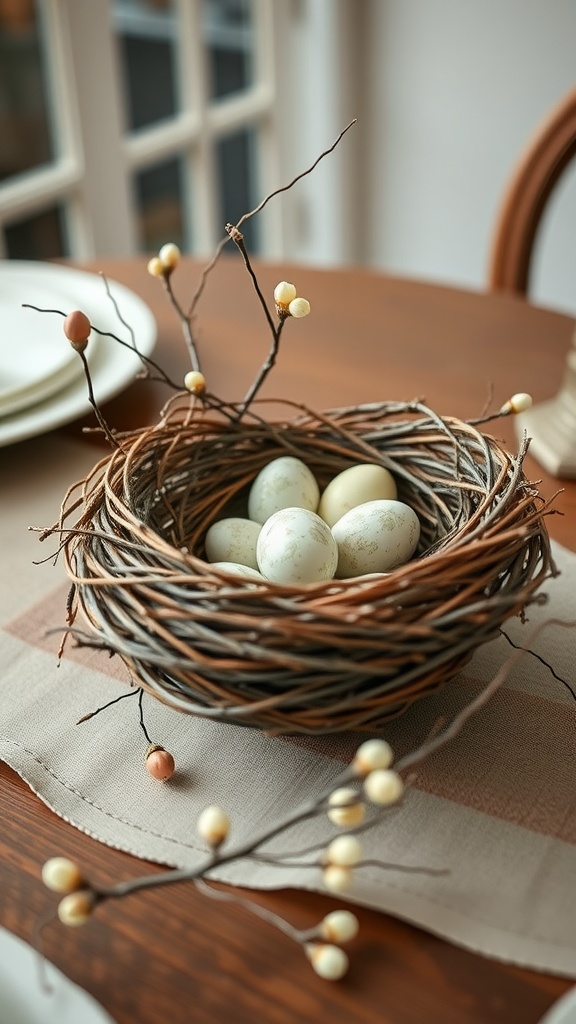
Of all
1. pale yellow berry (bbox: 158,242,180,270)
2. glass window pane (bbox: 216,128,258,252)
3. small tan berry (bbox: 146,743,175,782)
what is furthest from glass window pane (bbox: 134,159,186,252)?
small tan berry (bbox: 146,743,175,782)

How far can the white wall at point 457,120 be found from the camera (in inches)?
77.3

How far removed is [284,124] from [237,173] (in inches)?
5.5

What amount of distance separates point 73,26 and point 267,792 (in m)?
1.46

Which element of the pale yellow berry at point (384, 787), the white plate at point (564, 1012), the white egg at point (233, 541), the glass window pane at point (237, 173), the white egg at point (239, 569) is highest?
the pale yellow berry at point (384, 787)

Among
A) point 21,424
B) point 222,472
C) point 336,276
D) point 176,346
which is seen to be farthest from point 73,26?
point 222,472

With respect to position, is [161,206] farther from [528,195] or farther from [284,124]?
[528,195]

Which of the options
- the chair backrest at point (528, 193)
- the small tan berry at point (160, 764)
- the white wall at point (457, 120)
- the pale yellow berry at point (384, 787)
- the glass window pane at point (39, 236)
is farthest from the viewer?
the white wall at point (457, 120)

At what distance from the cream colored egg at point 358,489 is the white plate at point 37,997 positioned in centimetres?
31

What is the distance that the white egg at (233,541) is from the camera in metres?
0.61

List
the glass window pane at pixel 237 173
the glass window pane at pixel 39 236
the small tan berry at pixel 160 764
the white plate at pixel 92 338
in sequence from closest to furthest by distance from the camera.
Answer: the small tan berry at pixel 160 764, the white plate at pixel 92 338, the glass window pane at pixel 39 236, the glass window pane at pixel 237 173

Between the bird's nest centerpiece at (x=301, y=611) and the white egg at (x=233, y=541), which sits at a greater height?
the bird's nest centerpiece at (x=301, y=611)

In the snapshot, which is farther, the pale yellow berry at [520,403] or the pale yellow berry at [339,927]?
the pale yellow berry at [520,403]

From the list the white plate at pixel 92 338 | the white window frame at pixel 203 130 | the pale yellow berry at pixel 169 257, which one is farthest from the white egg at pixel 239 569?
the white window frame at pixel 203 130

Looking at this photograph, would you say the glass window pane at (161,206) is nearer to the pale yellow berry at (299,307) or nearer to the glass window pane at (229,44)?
the glass window pane at (229,44)
